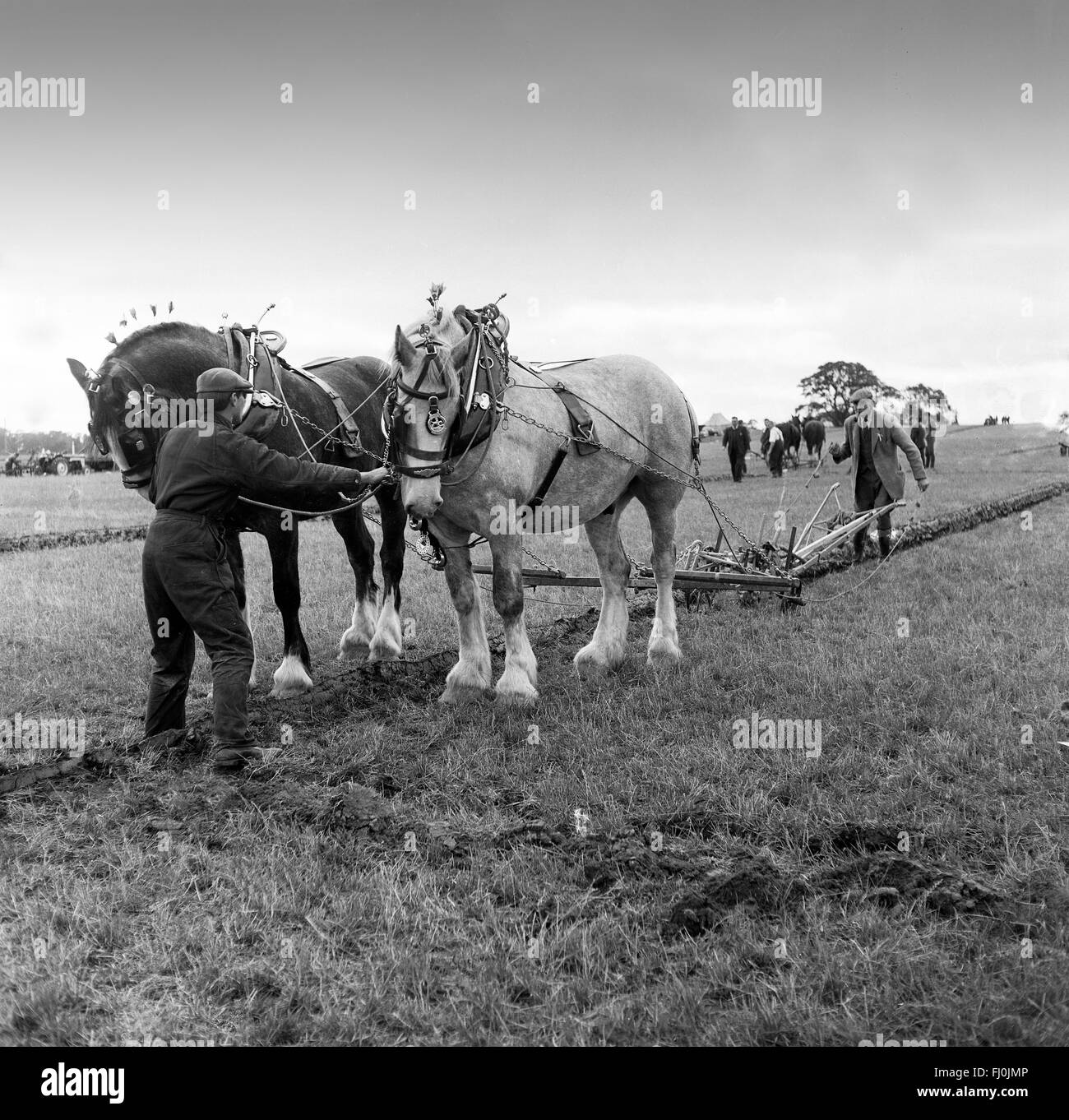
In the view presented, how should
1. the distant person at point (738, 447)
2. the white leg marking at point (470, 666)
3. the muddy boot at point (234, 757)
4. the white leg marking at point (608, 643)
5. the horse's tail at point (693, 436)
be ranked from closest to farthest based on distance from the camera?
1. the muddy boot at point (234, 757)
2. the white leg marking at point (470, 666)
3. the white leg marking at point (608, 643)
4. the horse's tail at point (693, 436)
5. the distant person at point (738, 447)

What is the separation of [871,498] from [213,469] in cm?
900

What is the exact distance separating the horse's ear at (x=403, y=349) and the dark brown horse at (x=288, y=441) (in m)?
0.36

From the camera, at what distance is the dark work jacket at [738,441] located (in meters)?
29.5

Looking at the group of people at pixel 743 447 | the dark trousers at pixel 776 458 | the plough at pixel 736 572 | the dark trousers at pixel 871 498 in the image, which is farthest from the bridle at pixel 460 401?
the dark trousers at pixel 776 458

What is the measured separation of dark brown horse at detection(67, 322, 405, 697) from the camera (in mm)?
5566

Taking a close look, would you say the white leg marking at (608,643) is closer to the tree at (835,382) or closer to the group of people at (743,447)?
the group of people at (743,447)

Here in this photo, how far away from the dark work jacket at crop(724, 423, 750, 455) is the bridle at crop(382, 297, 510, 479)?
2466cm

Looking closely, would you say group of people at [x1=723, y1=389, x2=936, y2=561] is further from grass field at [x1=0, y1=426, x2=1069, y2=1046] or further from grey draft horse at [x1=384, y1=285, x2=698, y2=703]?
grey draft horse at [x1=384, y1=285, x2=698, y2=703]

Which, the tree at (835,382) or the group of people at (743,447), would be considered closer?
the group of people at (743,447)

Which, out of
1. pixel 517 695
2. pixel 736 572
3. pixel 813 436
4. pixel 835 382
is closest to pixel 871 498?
pixel 736 572

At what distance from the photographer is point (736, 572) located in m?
8.88

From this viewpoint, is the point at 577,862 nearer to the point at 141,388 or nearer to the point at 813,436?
the point at 141,388
